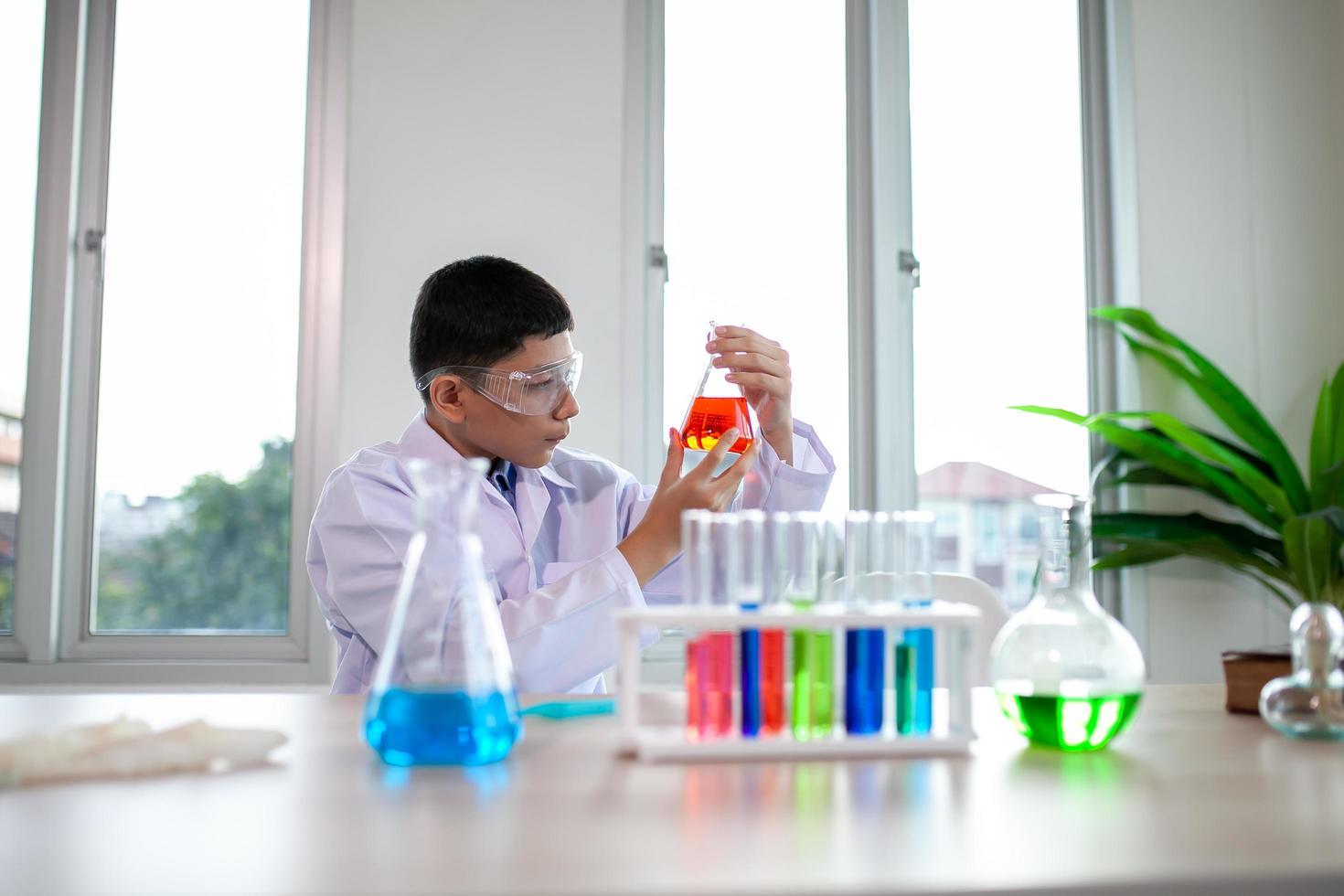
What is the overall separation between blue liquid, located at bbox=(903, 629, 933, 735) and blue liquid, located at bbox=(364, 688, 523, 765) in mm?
355

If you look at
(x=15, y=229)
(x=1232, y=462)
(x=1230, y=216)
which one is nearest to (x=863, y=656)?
(x=1232, y=462)

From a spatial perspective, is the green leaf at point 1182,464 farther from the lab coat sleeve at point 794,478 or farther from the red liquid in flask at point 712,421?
the red liquid in flask at point 712,421

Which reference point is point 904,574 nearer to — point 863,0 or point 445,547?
point 445,547

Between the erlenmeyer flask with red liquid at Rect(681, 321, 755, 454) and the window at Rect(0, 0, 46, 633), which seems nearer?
the erlenmeyer flask with red liquid at Rect(681, 321, 755, 454)

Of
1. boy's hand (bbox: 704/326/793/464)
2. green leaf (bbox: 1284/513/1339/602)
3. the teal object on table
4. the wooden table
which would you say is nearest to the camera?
the wooden table

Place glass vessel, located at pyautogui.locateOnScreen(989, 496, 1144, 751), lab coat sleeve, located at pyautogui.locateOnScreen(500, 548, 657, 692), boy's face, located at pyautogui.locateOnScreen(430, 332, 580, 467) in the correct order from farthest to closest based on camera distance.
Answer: boy's face, located at pyautogui.locateOnScreen(430, 332, 580, 467), lab coat sleeve, located at pyautogui.locateOnScreen(500, 548, 657, 692), glass vessel, located at pyautogui.locateOnScreen(989, 496, 1144, 751)

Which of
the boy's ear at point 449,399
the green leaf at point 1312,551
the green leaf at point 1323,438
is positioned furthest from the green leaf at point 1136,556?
the boy's ear at point 449,399

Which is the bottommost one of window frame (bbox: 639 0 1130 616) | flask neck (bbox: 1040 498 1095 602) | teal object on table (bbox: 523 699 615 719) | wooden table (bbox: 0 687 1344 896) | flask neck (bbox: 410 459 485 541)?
teal object on table (bbox: 523 699 615 719)

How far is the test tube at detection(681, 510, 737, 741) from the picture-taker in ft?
3.07

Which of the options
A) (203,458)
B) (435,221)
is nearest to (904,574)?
(435,221)

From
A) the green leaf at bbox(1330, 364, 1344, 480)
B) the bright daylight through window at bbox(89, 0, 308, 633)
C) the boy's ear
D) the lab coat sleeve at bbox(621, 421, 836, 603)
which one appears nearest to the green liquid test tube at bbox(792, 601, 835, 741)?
the lab coat sleeve at bbox(621, 421, 836, 603)

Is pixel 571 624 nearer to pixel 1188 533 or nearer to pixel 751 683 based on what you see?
pixel 751 683

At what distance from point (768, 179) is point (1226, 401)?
4.83ft

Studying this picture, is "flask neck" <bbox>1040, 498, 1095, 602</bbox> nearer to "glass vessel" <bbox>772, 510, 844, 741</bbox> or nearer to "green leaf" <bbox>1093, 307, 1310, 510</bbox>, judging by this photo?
"glass vessel" <bbox>772, 510, 844, 741</bbox>
